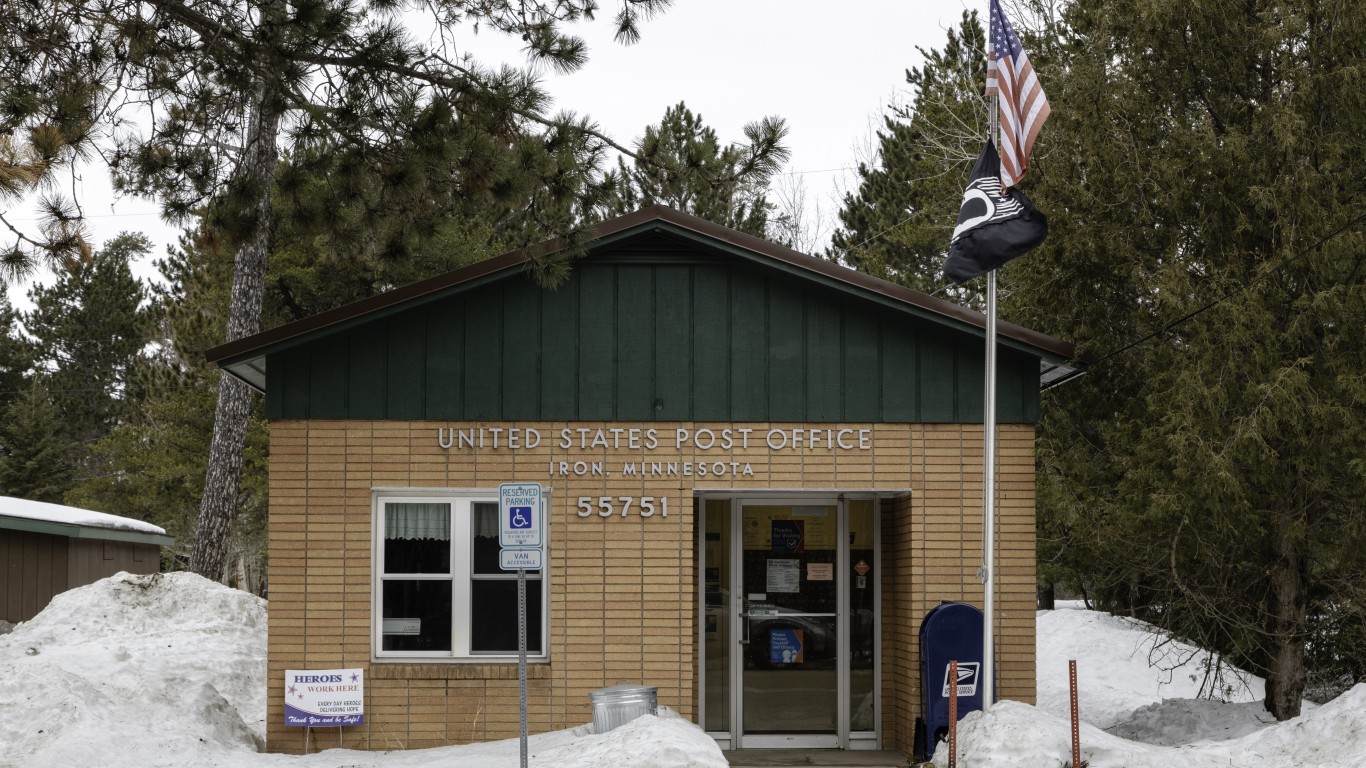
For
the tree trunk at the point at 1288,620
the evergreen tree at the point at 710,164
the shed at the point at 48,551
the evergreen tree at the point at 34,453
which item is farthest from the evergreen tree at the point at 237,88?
the evergreen tree at the point at 34,453

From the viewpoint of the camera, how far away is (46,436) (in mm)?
45781

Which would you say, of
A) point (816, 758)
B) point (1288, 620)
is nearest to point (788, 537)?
point (816, 758)

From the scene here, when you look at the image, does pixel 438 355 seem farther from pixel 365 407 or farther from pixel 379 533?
pixel 379 533

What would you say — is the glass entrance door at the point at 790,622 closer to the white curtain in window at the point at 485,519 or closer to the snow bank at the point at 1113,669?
the white curtain in window at the point at 485,519

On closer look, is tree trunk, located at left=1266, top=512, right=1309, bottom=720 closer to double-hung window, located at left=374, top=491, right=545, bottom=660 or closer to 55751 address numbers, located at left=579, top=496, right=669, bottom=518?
55751 address numbers, located at left=579, top=496, right=669, bottom=518

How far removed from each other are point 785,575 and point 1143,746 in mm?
3812

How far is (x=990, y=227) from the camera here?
11805mm

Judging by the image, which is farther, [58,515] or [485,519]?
[58,515]

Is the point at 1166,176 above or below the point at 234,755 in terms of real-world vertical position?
above

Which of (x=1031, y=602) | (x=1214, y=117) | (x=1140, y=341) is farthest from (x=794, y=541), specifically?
(x=1214, y=117)

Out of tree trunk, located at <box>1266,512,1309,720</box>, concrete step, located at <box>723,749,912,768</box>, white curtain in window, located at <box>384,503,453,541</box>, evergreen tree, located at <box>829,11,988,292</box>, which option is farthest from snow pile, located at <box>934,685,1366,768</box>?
evergreen tree, located at <box>829,11,988,292</box>

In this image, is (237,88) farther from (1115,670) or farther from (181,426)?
(181,426)

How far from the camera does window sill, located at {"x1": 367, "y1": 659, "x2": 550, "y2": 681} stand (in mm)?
12133

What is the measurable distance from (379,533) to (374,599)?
1.90 ft
